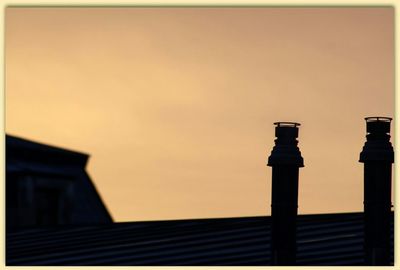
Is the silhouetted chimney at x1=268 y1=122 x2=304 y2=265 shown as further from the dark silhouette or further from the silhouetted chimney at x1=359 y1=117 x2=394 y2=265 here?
the dark silhouette

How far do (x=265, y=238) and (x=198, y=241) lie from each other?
2.19m

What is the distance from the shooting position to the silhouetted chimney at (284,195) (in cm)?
2938

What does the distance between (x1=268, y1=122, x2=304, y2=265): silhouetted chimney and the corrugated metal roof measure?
69 cm

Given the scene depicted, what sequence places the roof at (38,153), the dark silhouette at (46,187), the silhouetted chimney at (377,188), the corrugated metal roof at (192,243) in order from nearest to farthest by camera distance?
the silhouetted chimney at (377,188) → the corrugated metal roof at (192,243) → the dark silhouette at (46,187) → the roof at (38,153)

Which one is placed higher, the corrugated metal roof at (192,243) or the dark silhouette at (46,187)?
the dark silhouette at (46,187)

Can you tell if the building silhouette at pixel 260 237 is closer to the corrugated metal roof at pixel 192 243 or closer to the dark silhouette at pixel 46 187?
the corrugated metal roof at pixel 192 243

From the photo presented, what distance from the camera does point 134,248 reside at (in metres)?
33.4

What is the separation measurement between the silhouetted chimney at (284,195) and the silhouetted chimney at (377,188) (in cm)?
204

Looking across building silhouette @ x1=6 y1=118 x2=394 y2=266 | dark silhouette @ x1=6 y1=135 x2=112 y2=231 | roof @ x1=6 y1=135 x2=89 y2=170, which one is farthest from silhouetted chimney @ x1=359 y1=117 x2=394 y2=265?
roof @ x1=6 y1=135 x2=89 y2=170

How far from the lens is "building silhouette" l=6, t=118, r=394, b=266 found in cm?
2947

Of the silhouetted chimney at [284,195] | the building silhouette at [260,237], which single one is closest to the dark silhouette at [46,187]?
the building silhouette at [260,237]

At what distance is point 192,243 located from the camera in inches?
1300

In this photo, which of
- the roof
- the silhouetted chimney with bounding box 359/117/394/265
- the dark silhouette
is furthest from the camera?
the roof

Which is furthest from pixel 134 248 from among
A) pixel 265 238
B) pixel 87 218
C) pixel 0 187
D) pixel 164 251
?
pixel 87 218
